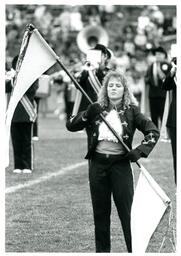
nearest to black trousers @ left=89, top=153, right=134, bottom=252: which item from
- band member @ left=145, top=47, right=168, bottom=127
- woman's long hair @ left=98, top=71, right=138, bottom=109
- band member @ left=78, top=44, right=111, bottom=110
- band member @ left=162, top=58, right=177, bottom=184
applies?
woman's long hair @ left=98, top=71, right=138, bottom=109

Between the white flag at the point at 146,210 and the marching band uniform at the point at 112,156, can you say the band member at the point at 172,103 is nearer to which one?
the marching band uniform at the point at 112,156

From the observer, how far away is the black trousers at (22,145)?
454 inches

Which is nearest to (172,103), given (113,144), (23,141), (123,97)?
(23,141)

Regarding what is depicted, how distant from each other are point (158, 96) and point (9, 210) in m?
8.47

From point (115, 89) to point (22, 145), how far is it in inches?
211

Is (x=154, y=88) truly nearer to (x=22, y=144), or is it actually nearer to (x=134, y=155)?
(x=22, y=144)

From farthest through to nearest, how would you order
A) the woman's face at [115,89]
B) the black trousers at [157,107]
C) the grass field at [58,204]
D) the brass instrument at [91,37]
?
the brass instrument at [91,37]
the black trousers at [157,107]
the grass field at [58,204]
the woman's face at [115,89]

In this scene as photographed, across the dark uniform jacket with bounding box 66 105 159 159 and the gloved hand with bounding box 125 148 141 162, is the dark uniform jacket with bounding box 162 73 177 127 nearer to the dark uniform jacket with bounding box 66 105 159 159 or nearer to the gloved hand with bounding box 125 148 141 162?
the dark uniform jacket with bounding box 66 105 159 159

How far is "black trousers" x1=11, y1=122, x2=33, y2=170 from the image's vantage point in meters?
11.5

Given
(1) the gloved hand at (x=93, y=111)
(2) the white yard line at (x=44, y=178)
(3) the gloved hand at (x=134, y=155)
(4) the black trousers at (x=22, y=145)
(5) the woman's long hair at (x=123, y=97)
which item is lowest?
(2) the white yard line at (x=44, y=178)

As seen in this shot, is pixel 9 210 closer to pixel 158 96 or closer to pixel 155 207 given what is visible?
pixel 155 207

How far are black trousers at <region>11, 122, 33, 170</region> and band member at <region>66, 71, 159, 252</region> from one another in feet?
16.9

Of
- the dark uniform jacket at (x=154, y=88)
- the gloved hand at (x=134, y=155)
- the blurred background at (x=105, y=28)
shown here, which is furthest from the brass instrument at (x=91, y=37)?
the gloved hand at (x=134, y=155)

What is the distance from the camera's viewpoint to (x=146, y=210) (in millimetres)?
6195
